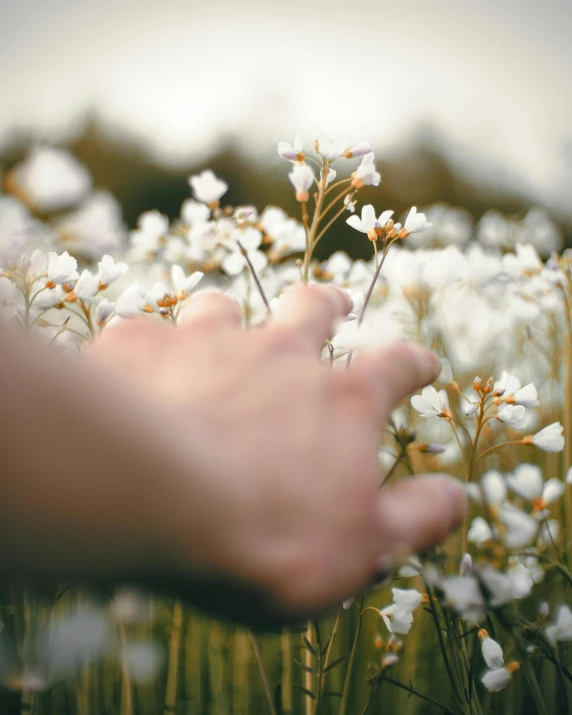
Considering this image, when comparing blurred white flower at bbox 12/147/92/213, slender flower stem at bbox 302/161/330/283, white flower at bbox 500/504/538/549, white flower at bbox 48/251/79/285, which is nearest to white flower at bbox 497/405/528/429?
white flower at bbox 500/504/538/549

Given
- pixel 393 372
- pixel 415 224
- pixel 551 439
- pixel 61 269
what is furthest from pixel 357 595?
pixel 61 269

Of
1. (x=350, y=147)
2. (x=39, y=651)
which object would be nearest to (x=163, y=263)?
(x=350, y=147)

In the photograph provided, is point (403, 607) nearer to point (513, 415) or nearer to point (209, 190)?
point (513, 415)

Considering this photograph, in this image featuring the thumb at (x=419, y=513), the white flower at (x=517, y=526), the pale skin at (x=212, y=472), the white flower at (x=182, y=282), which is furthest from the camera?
the white flower at (x=182, y=282)

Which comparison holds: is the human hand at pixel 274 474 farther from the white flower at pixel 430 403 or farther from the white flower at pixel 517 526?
the white flower at pixel 430 403

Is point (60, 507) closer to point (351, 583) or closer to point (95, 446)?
point (95, 446)

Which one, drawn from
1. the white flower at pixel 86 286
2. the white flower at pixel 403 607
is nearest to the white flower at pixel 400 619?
the white flower at pixel 403 607
